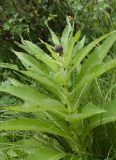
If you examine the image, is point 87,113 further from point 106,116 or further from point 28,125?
point 28,125

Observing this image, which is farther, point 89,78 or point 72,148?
point 72,148

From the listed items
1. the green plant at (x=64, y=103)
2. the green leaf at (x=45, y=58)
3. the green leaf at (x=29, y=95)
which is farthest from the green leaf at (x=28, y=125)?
the green leaf at (x=45, y=58)

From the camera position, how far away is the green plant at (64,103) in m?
2.67

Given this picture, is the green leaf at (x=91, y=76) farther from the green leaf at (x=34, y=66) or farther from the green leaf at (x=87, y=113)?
the green leaf at (x=34, y=66)

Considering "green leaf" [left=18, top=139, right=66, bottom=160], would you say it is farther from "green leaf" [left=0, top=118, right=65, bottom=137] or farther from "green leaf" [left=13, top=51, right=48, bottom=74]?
"green leaf" [left=13, top=51, right=48, bottom=74]

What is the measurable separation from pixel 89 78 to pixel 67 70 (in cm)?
19

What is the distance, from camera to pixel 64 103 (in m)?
2.81

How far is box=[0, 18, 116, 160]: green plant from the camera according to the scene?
267 centimetres

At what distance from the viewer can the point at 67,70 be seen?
279cm

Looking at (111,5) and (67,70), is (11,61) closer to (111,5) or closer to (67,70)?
(111,5)

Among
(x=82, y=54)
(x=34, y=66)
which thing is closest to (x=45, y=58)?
(x=82, y=54)

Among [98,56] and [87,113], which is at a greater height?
[98,56]

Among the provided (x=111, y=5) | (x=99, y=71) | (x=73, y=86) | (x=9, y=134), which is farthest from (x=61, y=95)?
(x=111, y=5)

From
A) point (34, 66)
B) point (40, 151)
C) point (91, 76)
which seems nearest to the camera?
point (91, 76)
